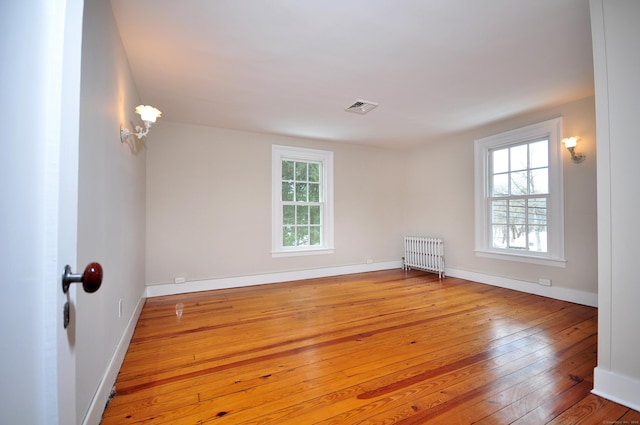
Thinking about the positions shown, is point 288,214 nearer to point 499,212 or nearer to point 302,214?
point 302,214

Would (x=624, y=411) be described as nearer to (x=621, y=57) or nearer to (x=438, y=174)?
(x=621, y=57)

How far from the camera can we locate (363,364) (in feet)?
6.78

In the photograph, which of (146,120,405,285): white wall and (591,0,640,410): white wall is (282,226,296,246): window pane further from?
(591,0,640,410): white wall

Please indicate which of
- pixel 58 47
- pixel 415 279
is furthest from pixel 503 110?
pixel 58 47

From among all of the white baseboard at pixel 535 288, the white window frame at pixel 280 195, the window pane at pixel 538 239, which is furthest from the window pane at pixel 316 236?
the window pane at pixel 538 239

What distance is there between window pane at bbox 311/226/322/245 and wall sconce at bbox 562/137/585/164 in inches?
145

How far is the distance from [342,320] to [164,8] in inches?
118

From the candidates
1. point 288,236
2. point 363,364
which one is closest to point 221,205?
point 288,236

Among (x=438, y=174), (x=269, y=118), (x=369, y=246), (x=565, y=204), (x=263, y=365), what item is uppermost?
(x=269, y=118)

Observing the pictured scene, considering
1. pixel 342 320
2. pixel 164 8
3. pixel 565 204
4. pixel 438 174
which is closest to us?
pixel 164 8

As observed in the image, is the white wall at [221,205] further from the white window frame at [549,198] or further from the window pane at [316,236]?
the white window frame at [549,198]

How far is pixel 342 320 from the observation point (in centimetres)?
295

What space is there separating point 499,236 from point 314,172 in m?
3.19

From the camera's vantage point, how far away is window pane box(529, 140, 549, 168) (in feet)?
12.4
